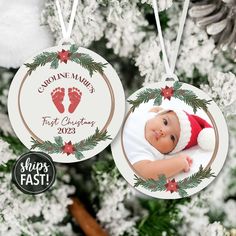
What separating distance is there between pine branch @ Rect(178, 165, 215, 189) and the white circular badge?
122 millimetres

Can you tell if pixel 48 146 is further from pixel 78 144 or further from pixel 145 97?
pixel 145 97

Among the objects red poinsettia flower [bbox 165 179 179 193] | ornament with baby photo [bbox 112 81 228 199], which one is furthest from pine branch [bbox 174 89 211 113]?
red poinsettia flower [bbox 165 179 179 193]

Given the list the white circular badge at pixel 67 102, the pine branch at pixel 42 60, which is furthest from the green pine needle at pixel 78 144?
the pine branch at pixel 42 60

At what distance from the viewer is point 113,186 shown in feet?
3.07

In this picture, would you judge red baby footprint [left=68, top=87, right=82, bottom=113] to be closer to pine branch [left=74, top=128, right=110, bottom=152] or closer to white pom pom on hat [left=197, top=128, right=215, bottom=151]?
pine branch [left=74, top=128, right=110, bottom=152]

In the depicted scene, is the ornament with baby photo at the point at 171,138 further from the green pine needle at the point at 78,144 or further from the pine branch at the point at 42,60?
the pine branch at the point at 42,60

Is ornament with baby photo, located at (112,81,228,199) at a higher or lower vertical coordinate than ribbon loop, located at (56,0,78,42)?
lower

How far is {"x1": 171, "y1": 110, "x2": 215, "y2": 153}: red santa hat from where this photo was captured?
91 cm

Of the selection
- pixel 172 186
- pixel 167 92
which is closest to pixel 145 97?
pixel 167 92

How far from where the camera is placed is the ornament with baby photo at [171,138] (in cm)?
92

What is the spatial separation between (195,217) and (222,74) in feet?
0.69

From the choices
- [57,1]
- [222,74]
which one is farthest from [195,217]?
[57,1]

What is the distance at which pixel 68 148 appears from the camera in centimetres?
92

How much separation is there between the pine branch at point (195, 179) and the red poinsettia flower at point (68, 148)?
6.3 inches
